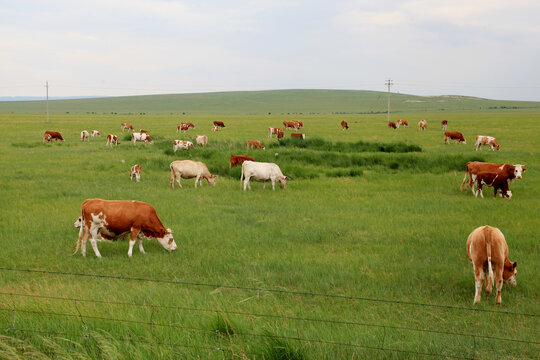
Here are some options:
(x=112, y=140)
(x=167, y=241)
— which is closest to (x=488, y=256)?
(x=167, y=241)

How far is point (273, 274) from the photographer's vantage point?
9406 mm

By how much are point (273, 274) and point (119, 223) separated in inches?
150

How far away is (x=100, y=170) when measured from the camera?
80.4 ft

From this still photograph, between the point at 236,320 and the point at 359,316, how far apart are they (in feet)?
6.94

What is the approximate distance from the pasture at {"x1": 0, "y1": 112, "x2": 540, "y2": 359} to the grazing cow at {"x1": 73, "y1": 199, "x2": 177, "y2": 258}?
409mm

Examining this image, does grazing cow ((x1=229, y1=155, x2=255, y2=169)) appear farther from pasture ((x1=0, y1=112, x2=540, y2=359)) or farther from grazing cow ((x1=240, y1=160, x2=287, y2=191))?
grazing cow ((x1=240, y1=160, x2=287, y2=191))

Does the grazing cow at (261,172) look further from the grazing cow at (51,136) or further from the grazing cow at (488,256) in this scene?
the grazing cow at (51,136)

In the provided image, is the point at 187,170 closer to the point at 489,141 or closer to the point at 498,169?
the point at 498,169

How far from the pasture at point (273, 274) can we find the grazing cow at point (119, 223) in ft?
1.34

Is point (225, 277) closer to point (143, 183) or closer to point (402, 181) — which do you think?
point (143, 183)

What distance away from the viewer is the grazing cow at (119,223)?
35.2 feet

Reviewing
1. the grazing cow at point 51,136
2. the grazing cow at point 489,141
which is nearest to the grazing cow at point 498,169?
the grazing cow at point 489,141

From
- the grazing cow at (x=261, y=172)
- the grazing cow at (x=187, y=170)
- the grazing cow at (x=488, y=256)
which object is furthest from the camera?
the grazing cow at (x=187, y=170)

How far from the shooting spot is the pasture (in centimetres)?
593
